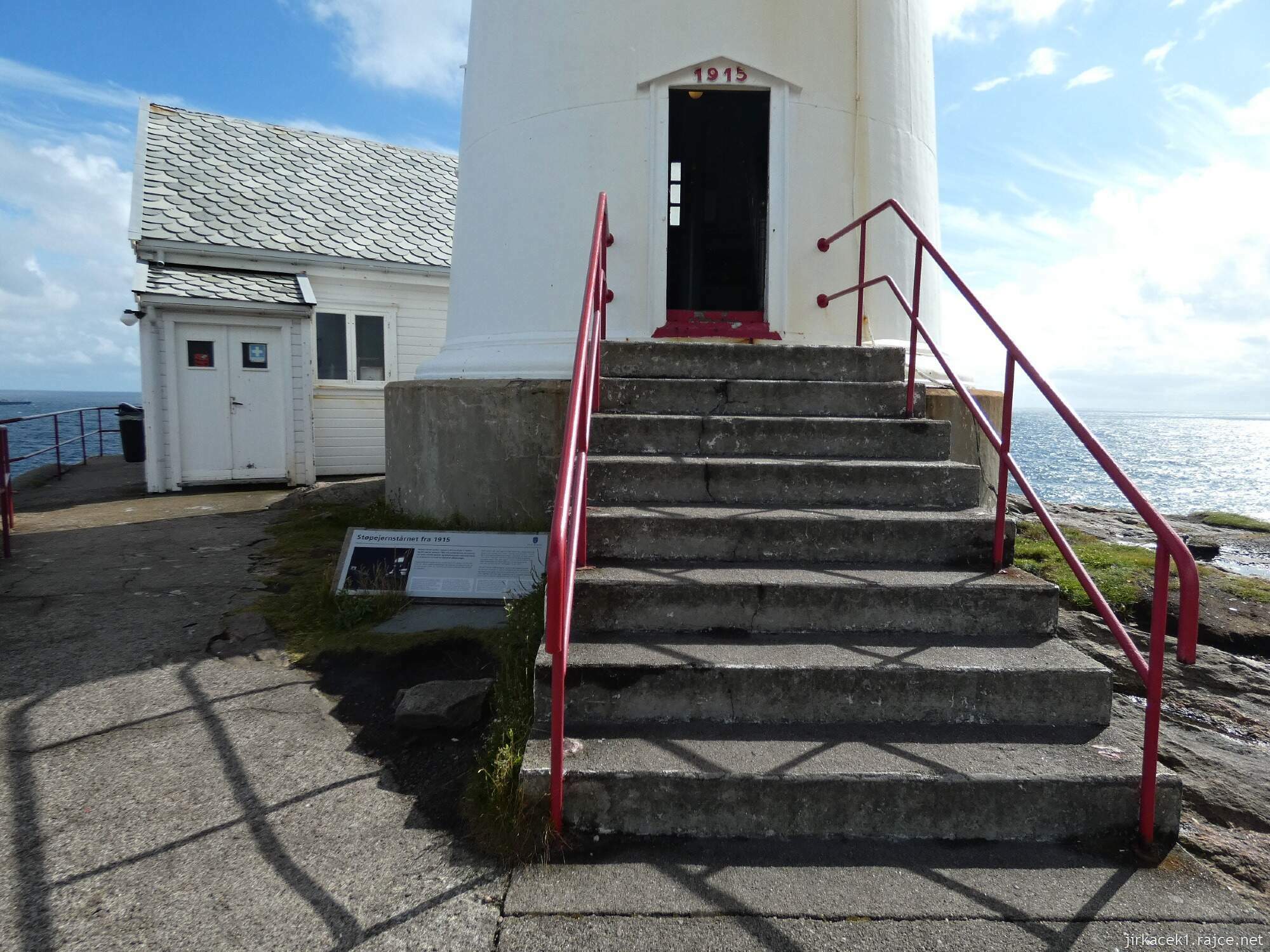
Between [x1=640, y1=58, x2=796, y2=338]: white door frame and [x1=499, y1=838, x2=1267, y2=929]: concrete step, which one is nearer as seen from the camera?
[x1=499, y1=838, x2=1267, y2=929]: concrete step

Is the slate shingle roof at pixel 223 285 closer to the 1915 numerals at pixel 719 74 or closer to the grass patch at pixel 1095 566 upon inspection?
the 1915 numerals at pixel 719 74

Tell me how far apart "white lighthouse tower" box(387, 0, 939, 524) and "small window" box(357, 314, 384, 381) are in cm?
599

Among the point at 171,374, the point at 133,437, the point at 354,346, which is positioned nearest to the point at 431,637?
the point at 171,374

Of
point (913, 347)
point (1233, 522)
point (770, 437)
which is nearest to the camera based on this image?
point (770, 437)

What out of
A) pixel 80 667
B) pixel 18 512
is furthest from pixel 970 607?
pixel 18 512

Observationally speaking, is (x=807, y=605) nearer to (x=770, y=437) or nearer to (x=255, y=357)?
(x=770, y=437)

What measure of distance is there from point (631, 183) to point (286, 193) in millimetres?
9002

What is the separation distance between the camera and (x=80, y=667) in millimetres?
4320

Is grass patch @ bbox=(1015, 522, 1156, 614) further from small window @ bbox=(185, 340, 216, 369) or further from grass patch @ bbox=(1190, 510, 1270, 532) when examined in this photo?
small window @ bbox=(185, 340, 216, 369)

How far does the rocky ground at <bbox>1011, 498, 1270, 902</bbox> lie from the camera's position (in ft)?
9.45

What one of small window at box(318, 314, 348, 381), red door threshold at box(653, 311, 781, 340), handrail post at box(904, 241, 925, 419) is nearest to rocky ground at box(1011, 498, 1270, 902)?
handrail post at box(904, 241, 925, 419)

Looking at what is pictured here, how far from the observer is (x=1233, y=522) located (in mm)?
14906

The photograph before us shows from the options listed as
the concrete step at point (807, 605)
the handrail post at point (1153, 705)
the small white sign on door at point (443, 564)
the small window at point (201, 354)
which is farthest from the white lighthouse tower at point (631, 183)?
the small window at point (201, 354)

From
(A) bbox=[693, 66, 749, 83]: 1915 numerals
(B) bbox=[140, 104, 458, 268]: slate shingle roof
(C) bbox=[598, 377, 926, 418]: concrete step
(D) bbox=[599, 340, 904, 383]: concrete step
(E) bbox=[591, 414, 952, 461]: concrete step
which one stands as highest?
(B) bbox=[140, 104, 458, 268]: slate shingle roof
